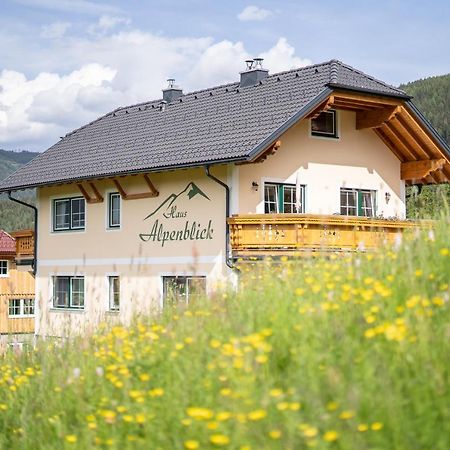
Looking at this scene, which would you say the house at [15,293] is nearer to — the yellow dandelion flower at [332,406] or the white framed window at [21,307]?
the white framed window at [21,307]

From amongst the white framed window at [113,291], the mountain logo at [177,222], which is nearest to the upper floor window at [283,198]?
the mountain logo at [177,222]

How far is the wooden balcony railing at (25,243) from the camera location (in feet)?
94.0

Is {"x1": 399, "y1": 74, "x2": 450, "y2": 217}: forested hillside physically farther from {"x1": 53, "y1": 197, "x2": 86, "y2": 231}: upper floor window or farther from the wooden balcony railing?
{"x1": 53, "y1": 197, "x2": 86, "y2": 231}: upper floor window

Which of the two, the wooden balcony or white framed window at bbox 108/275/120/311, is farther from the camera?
white framed window at bbox 108/275/120/311

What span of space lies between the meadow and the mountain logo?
42.1 ft

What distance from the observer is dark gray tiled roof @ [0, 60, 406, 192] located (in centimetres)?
2145

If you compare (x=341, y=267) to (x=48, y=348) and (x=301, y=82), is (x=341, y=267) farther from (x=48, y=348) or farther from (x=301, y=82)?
(x=301, y=82)

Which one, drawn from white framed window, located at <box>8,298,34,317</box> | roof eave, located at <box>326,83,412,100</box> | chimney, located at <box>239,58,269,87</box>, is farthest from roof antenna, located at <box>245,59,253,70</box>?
white framed window, located at <box>8,298,34,317</box>

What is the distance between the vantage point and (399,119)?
23.7 m

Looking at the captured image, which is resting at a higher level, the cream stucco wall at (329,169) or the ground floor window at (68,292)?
the cream stucco wall at (329,169)

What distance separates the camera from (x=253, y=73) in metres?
25.0

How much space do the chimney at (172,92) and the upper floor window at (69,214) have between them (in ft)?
14.7

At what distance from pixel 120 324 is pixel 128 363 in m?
1.88

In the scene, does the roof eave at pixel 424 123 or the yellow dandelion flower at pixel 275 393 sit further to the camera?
the roof eave at pixel 424 123
